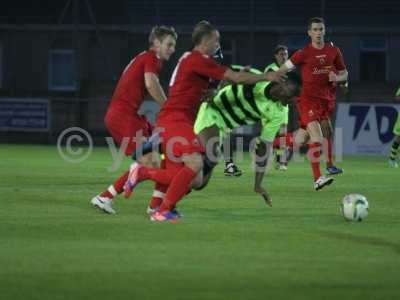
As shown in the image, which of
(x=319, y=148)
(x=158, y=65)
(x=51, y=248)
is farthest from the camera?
(x=319, y=148)

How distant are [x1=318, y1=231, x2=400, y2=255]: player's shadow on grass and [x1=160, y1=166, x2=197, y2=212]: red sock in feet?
4.57

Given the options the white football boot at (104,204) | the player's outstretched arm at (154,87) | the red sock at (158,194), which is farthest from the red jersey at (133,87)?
the red sock at (158,194)

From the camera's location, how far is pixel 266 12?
129 ft

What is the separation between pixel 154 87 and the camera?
41.7 ft

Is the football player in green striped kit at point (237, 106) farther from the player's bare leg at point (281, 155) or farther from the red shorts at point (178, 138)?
the player's bare leg at point (281, 155)

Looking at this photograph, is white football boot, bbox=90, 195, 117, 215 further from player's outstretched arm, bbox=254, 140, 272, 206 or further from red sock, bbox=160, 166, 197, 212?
player's outstretched arm, bbox=254, 140, 272, 206

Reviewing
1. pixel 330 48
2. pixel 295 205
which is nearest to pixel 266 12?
pixel 330 48

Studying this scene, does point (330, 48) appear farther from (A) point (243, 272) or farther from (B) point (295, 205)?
(A) point (243, 272)

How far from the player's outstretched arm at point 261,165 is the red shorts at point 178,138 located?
7.06 ft

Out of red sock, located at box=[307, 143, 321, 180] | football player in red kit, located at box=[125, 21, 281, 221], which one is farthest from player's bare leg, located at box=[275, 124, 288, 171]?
football player in red kit, located at box=[125, 21, 281, 221]

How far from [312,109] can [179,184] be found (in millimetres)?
6322

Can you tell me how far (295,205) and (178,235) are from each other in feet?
12.4

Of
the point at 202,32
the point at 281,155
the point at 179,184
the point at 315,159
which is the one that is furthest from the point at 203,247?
the point at 281,155

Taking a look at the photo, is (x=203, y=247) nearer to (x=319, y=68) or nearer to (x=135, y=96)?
(x=135, y=96)
